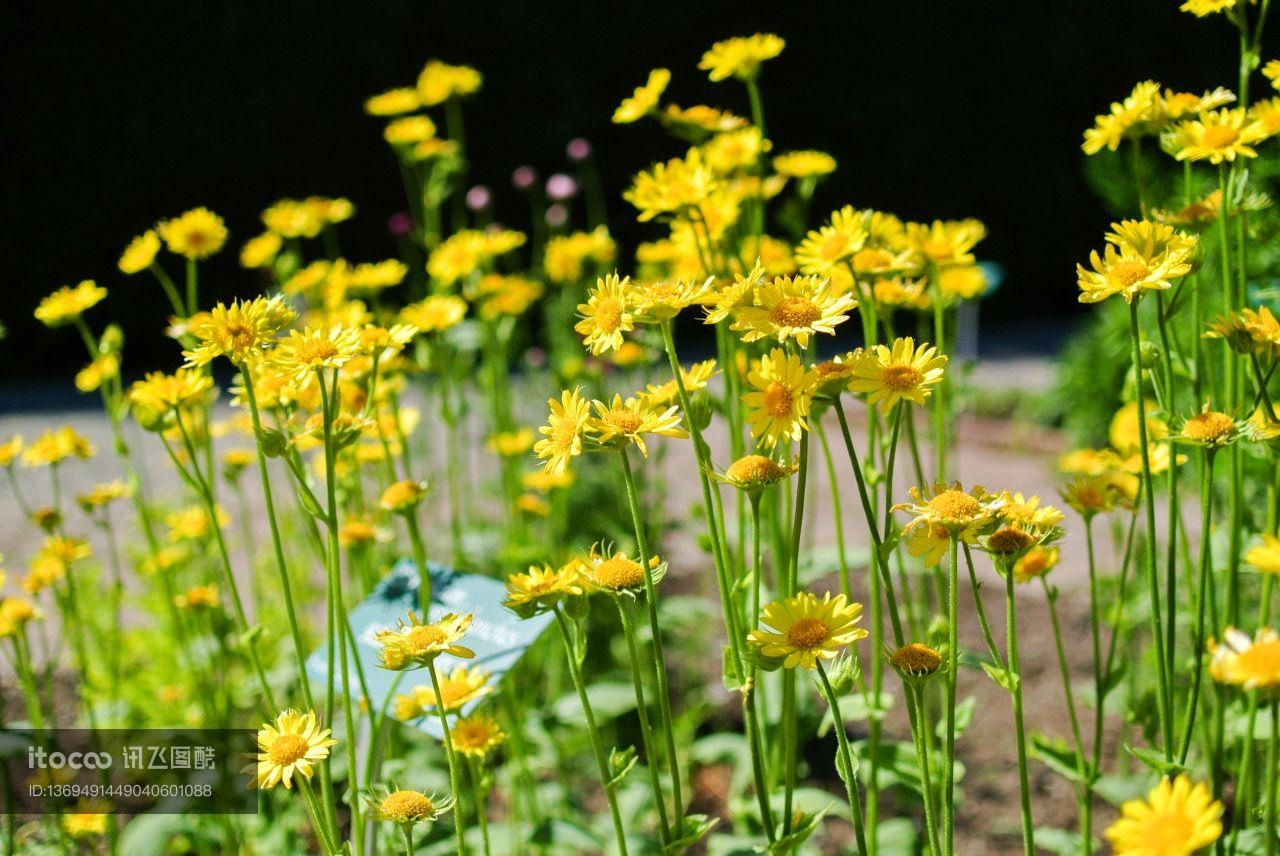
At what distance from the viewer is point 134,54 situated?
548 centimetres

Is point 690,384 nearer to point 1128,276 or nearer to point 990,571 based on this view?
point 1128,276

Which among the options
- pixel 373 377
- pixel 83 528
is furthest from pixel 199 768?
pixel 83 528

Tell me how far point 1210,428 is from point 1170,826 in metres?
0.44

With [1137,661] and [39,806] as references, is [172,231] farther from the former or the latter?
[1137,661]

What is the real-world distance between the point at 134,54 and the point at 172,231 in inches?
173

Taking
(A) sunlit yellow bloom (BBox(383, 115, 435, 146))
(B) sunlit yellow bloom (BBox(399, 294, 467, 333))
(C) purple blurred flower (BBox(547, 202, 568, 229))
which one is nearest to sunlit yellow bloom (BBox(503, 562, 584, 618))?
(B) sunlit yellow bloom (BBox(399, 294, 467, 333))

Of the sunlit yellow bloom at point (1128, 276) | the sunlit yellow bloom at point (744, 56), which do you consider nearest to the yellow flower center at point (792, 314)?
the sunlit yellow bloom at point (1128, 276)

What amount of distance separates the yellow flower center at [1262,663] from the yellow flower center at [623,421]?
1.61ft

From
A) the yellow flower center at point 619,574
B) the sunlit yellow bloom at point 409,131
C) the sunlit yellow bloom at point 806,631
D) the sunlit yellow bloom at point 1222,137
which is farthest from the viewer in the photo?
the sunlit yellow bloom at point 409,131

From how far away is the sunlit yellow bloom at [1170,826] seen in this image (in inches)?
28.3

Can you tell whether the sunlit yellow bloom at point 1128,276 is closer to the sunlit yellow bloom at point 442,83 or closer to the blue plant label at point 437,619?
the blue plant label at point 437,619

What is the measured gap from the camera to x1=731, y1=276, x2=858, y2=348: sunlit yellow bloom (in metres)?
1.02

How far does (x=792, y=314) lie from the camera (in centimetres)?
104

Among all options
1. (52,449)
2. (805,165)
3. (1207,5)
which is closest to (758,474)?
(1207,5)
